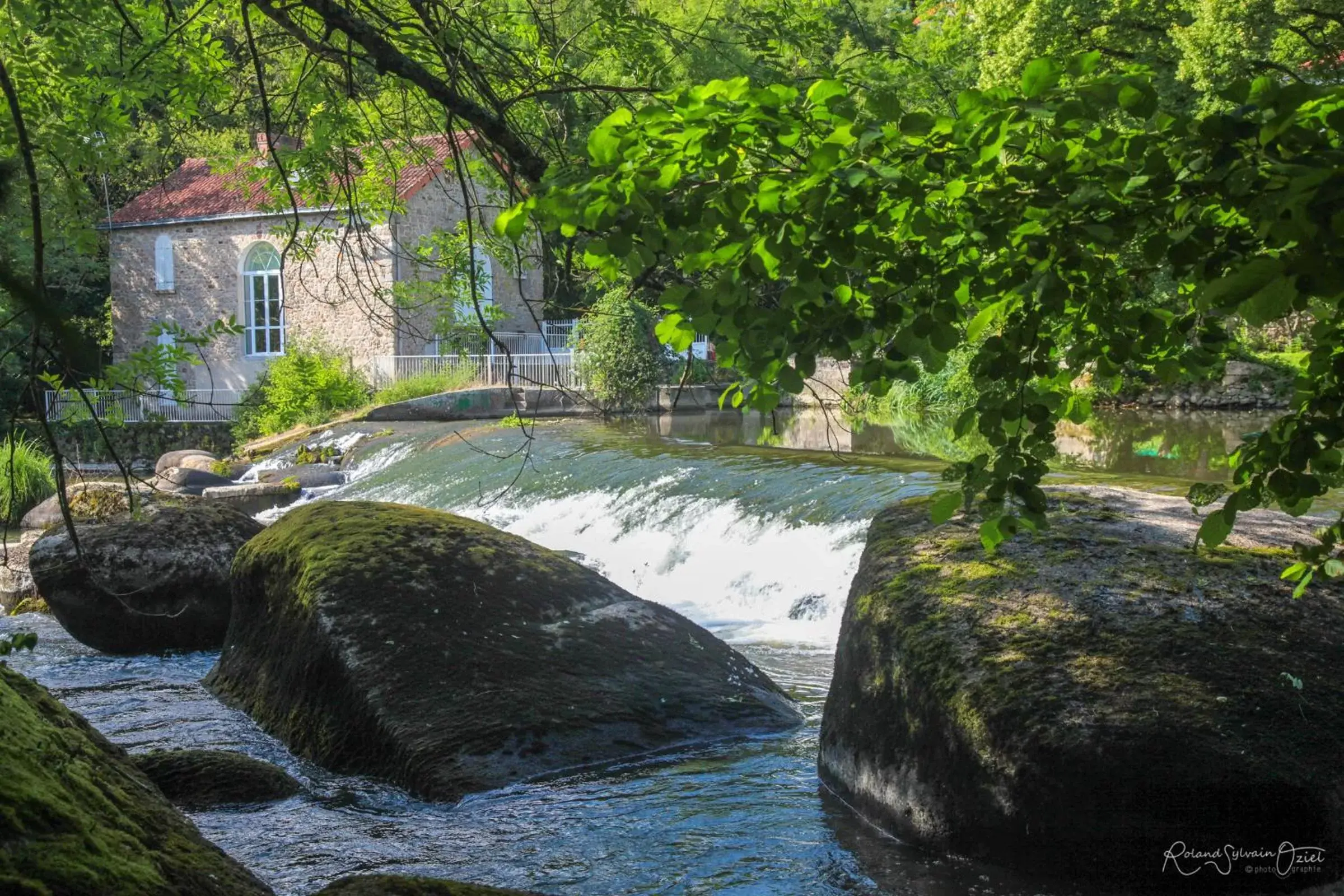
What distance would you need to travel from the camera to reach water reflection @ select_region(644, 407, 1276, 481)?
17281 millimetres

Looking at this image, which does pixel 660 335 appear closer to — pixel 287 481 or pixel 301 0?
pixel 301 0

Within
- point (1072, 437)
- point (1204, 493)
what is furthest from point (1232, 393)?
point (1204, 493)

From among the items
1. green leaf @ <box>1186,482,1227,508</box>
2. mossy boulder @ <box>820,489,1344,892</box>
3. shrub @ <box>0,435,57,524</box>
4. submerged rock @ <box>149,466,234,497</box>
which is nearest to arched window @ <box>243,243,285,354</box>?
submerged rock @ <box>149,466,234,497</box>

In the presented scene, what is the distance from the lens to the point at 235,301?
3341 centimetres

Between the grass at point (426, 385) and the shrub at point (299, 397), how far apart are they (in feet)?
2.26

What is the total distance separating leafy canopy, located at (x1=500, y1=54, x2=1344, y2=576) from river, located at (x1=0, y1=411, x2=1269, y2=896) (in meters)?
1.42

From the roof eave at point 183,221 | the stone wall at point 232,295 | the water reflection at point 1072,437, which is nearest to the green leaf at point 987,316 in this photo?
the water reflection at point 1072,437

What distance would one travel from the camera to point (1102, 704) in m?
4.66

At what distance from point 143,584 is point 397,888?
7.47 meters

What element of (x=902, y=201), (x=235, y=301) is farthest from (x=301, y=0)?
(x=235, y=301)

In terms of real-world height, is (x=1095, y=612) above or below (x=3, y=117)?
below

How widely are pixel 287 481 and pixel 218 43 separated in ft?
47.0

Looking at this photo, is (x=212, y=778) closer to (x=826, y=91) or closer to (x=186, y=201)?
(x=826, y=91)

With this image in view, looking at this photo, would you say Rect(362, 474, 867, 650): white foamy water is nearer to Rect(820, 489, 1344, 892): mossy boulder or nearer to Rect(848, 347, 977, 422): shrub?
Rect(820, 489, 1344, 892): mossy boulder
